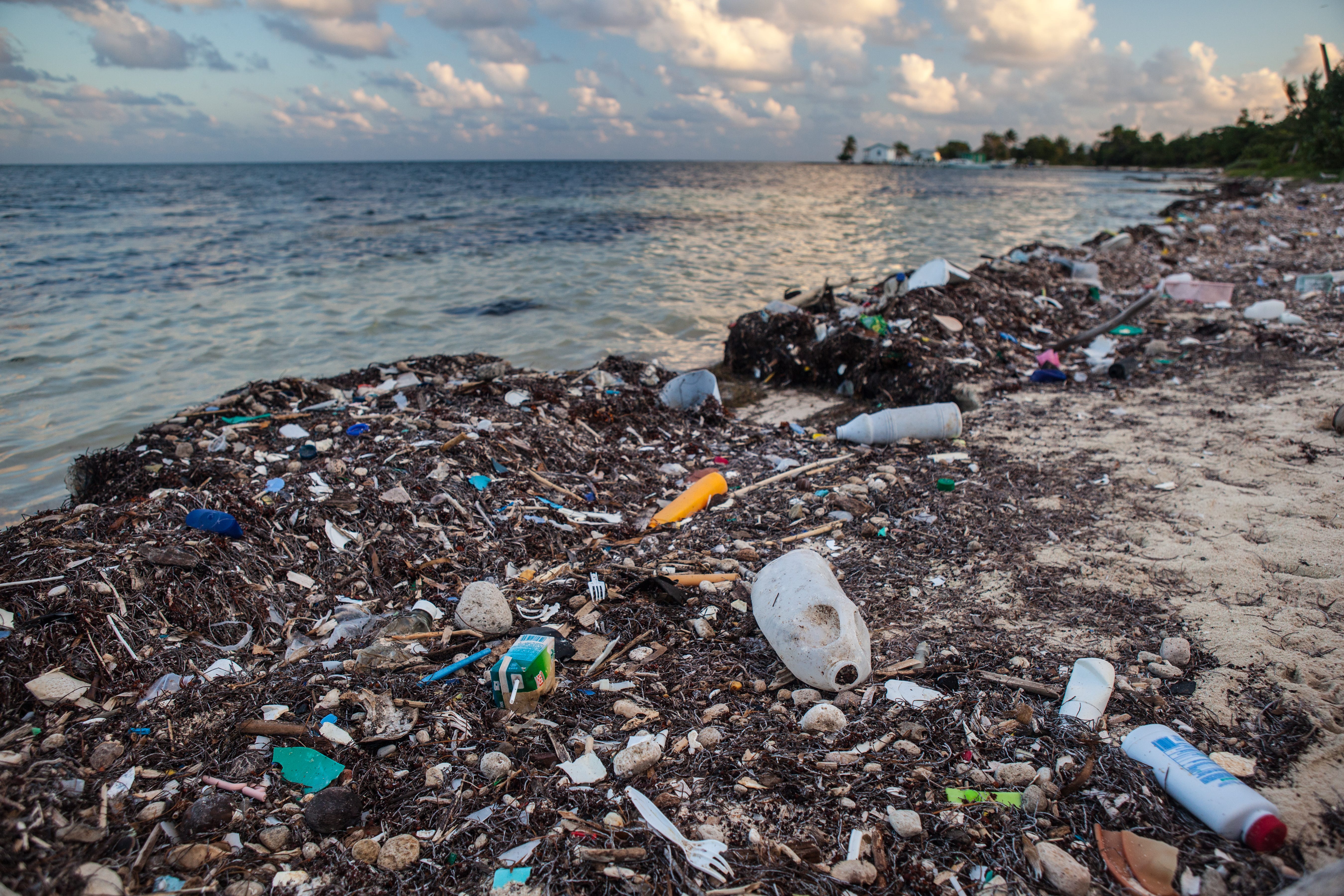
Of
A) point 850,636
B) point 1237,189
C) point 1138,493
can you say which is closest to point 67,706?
point 850,636

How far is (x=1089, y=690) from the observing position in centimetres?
204

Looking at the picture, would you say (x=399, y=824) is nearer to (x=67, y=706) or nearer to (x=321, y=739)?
(x=321, y=739)

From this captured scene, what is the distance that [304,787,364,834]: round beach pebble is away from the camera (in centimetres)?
174

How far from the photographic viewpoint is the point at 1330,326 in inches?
232

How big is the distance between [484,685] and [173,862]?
925 mm

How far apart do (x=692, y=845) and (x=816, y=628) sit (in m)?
0.86

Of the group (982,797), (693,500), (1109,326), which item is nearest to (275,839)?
(982,797)

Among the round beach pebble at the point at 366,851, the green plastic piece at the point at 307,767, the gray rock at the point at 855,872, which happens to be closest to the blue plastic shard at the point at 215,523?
the green plastic piece at the point at 307,767

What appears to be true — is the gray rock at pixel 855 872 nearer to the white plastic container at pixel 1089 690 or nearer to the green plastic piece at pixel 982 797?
the green plastic piece at pixel 982 797

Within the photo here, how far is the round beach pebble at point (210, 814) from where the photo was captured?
1705 millimetres

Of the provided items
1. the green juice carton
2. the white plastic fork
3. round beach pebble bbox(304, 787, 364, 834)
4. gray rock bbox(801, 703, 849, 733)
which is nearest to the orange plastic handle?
the green juice carton

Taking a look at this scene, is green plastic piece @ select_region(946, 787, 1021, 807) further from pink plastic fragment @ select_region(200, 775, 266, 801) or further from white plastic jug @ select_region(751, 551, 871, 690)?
pink plastic fragment @ select_region(200, 775, 266, 801)

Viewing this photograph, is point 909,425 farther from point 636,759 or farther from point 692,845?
point 692,845

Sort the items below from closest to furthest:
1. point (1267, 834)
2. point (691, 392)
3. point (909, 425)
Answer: point (1267, 834), point (909, 425), point (691, 392)
